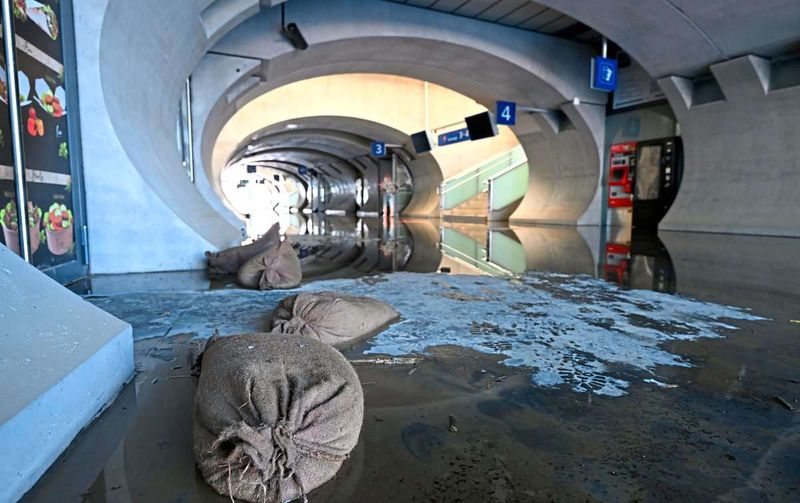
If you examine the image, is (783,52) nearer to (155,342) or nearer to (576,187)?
(576,187)

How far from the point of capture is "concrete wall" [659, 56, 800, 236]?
9.07 meters

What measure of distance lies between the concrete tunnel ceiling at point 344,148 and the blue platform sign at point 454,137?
6.42 feet

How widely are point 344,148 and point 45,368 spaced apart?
26.4 metres

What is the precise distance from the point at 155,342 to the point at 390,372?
4.50 ft

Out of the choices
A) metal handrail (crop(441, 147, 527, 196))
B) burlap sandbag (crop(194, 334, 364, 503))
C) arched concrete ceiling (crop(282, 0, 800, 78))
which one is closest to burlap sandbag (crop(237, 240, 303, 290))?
burlap sandbag (crop(194, 334, 364, 503))

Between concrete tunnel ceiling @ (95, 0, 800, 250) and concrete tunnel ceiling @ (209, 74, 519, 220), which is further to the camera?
concrete tunnel ceiling @ (209, 74, 519, 220)

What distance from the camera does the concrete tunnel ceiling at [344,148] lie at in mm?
19984

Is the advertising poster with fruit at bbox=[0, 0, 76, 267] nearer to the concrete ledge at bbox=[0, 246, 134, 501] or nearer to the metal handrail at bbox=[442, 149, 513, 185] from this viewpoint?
the concrete ledge at bbox=[0, 246, 134, 501]

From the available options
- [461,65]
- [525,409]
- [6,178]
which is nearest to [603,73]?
[461,65]

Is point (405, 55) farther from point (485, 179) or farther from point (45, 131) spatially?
point (485, 179)

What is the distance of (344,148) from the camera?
26969 mm

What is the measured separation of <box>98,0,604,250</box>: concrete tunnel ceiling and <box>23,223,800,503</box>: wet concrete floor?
8.56 feet

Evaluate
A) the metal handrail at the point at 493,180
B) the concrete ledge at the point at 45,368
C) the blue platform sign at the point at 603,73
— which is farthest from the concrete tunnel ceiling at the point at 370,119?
the concrete ledge at the point at 45,368

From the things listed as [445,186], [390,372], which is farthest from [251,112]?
[390,372]
